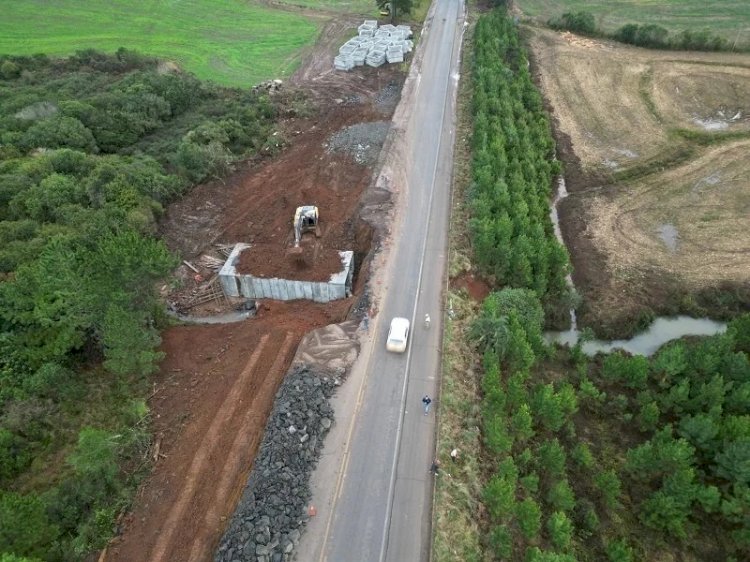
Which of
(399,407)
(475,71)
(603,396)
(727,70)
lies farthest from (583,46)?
(399,407)

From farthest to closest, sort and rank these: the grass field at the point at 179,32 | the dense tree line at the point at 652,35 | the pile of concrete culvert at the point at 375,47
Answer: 1. the grass field at the point at 179,32
2. the dense tree line at the point at 652,35
3. the pile of concrete culvert at the point at 375,47

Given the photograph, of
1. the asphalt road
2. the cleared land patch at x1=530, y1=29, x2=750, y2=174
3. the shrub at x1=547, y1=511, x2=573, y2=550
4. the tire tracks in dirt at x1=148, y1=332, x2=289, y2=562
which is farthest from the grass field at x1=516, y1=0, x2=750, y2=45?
the shrub at x1=547, y1=511, x2=573, y2=550

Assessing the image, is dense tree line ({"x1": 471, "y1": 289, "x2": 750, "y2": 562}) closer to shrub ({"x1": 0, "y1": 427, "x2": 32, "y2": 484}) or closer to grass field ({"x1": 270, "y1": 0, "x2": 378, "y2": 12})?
shrub ({"x1": 0, "y1": 427, "x2": 32, "y2": 484})

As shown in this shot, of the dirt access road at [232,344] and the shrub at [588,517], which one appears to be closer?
the dirt access road at [232,344]

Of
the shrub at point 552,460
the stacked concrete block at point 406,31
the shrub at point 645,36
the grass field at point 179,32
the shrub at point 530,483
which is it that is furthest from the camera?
the stacked concrete block at point 406,31

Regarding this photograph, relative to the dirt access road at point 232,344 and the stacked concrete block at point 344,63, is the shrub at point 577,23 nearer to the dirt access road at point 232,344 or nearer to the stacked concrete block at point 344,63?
the stacked concrete block at point 344,63

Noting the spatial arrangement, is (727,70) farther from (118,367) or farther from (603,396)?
(118,367)

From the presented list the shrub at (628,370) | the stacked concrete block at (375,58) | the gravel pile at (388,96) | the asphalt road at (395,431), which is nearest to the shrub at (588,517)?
the asphalt road at (395,431)
